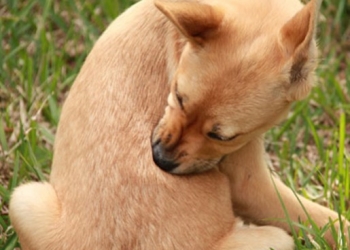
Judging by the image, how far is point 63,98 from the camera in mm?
7691

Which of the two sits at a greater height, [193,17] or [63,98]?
[193,17]

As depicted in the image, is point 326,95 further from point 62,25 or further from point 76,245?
point 76,245

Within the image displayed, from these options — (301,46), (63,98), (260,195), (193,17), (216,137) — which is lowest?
(260,195)

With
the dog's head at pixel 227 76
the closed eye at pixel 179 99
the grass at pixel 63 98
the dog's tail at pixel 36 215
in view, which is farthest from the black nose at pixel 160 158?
the grass at pixel 63 98

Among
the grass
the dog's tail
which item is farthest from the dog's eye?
the dog's tail

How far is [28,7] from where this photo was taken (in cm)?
809

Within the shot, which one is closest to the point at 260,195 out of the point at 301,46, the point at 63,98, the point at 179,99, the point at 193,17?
the point at 179,99

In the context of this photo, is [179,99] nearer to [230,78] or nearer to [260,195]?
[230,78]

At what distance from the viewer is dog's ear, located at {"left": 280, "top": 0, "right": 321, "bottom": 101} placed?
16.7 ft

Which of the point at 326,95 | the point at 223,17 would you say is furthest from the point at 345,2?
the point at 223,17

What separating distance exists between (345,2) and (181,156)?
3.53 metres

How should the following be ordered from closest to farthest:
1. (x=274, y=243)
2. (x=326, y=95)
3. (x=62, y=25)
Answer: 1. (x=274, y=243)
2. (x=326, y=95)
3. (x=62, y=25)

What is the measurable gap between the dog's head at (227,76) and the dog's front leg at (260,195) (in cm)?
43

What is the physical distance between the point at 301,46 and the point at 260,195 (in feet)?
3.88
